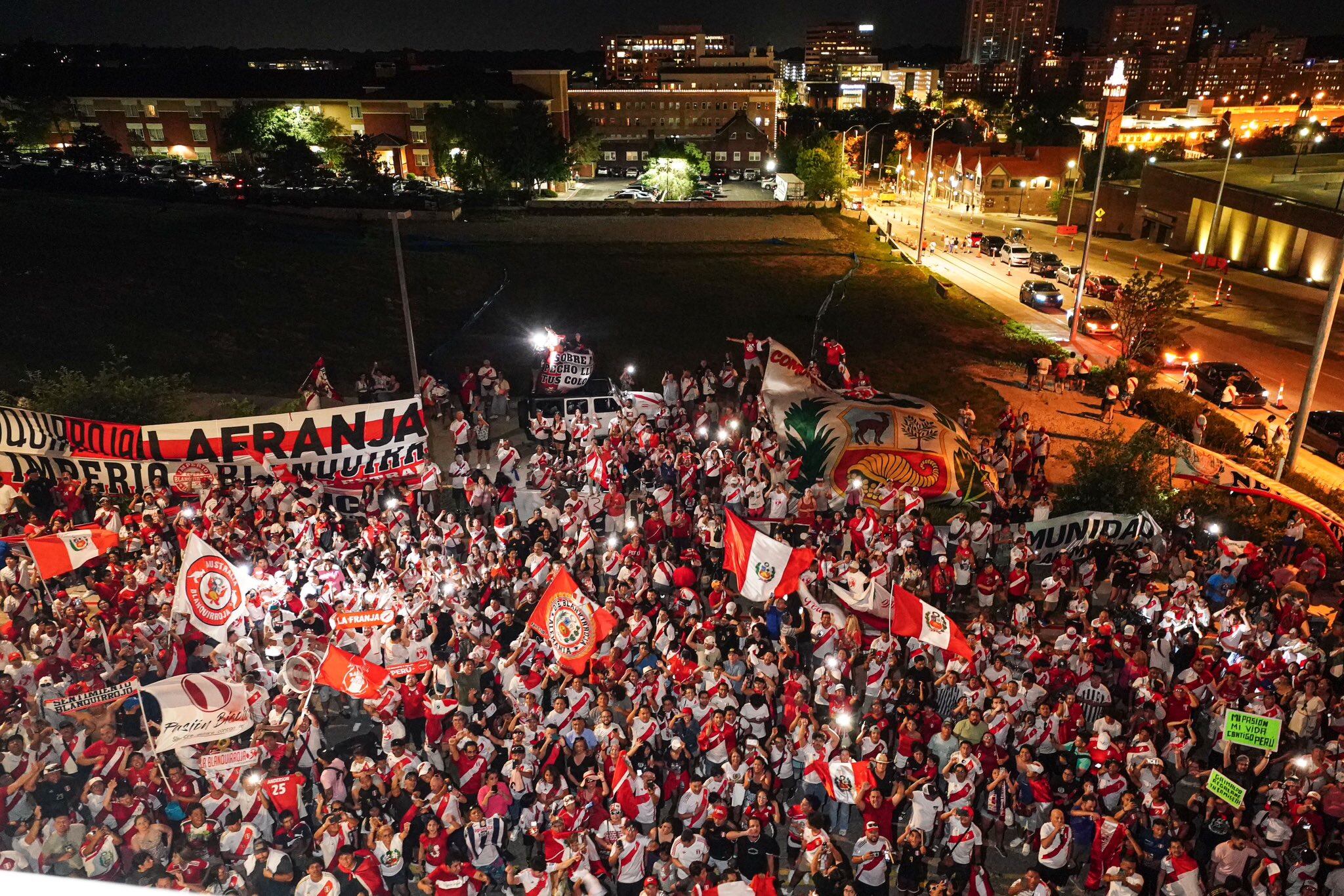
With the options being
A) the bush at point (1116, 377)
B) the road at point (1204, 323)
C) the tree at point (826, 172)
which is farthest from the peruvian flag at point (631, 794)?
the tree at point (826, 172)

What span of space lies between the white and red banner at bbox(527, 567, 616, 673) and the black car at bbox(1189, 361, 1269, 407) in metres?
22.5

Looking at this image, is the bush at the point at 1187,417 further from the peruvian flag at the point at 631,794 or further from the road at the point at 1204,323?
the peruvian flag at the point at 631,794

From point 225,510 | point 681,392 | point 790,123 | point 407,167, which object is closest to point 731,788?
point 225,510

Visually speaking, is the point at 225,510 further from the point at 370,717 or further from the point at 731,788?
the point at 731,788

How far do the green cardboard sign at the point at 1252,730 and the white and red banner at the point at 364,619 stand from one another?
10092mm

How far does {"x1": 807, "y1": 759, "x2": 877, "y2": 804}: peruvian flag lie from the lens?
934 centimetres

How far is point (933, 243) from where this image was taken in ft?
189

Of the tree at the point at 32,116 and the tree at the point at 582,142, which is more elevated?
the tree at the point at 32,116

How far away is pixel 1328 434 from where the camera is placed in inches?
877

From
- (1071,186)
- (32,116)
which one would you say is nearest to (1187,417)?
(1071,186)

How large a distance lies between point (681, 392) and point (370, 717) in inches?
Result: 504

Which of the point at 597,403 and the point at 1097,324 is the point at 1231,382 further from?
the point at 597,403

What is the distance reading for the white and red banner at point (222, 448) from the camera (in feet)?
54.9

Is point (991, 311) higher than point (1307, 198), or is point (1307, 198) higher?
point (1307, 198)
